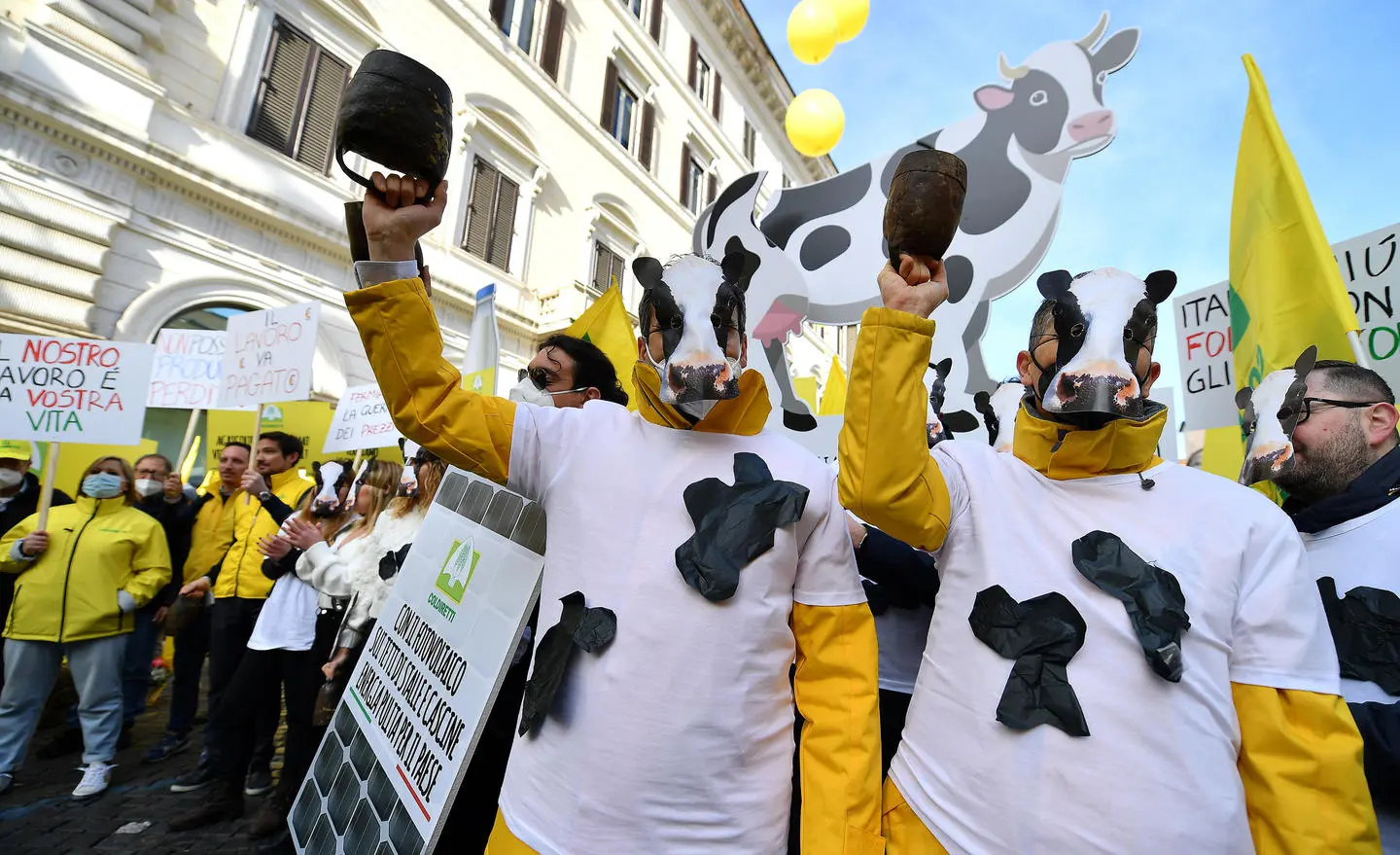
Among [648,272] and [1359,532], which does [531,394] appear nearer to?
[648,272]

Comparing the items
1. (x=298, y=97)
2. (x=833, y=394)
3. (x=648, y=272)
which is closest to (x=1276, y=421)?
(x=648, y=272)

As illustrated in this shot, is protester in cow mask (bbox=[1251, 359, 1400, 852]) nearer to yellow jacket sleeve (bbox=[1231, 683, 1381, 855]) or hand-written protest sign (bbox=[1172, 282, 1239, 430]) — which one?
yellow jacket sleeve (bbox=[1231, 683, 1381, 855])

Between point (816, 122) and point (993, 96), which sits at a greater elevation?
point (816, 122)

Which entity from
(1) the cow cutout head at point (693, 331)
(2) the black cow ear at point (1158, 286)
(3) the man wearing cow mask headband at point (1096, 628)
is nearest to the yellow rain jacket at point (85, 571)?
(1) the cow cutout head at point (693, 331)

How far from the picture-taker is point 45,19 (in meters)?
6.66

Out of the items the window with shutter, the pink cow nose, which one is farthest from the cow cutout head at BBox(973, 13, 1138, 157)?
the window with shutter

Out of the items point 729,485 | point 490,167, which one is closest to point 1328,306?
point 729,485

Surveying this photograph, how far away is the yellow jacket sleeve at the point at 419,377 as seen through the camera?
133cm

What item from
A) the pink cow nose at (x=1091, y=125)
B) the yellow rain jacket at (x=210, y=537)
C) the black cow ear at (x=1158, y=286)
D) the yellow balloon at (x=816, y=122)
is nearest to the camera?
the black cow ear at (x=1158, y=286)

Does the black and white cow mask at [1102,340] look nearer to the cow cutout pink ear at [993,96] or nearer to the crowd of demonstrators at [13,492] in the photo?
the cow cutout pink ear at [993,96]

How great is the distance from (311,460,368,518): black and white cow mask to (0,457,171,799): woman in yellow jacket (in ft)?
4.10

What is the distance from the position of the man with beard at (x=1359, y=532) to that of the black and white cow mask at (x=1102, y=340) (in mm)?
887

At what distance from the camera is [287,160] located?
883 centimetres

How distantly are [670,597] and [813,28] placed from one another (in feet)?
19.9
